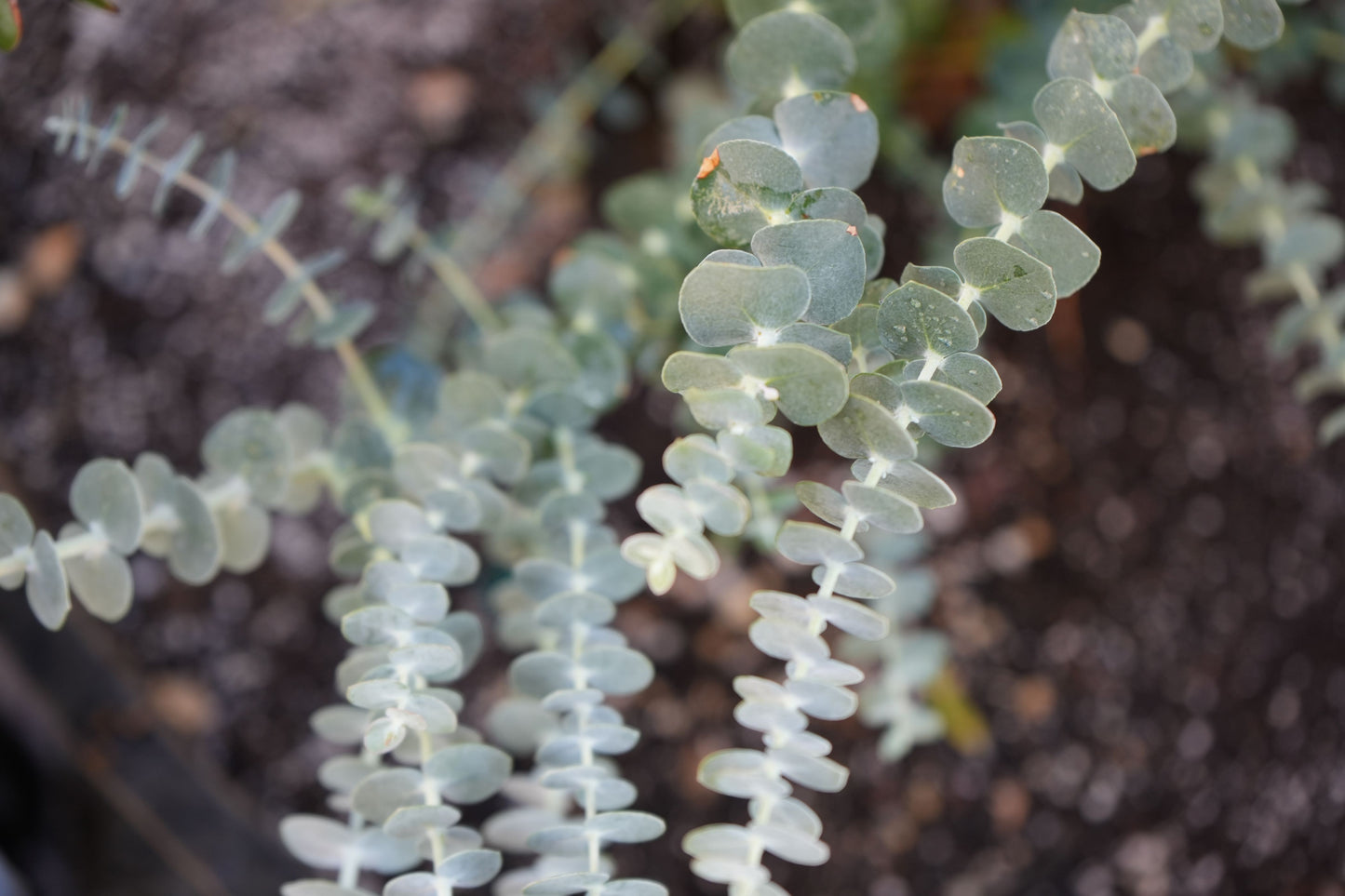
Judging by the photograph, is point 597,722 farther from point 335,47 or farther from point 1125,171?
point 335,47

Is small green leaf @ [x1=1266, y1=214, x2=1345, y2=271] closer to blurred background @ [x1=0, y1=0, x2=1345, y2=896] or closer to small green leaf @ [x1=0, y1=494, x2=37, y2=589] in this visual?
blurred background @ [x1=0, y1=0, x2=1345, y2=896]

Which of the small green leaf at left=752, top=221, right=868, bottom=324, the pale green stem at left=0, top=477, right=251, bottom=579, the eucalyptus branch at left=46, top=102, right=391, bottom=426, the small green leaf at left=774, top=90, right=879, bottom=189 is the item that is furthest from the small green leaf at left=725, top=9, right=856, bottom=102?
the pale green stem at left=0, top=477, right=251, bottom=579

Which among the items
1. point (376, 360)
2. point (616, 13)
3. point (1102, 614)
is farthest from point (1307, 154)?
point (376, 360)

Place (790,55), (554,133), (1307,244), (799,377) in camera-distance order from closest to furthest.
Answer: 1. (799,377)
2. (790,55)
3. (1307,244)
4. (554,133)

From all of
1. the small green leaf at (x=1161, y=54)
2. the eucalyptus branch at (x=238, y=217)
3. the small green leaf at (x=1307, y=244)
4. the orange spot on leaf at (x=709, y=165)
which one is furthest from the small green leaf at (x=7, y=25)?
the small green leaf at (x=1307, y=244)

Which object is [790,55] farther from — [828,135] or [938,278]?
[938,278]

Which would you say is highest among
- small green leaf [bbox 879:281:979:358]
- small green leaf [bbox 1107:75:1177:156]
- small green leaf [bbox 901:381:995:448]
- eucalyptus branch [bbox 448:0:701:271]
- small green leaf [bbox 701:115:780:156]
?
eucalyptus branch [bbox 448:0:701:271]

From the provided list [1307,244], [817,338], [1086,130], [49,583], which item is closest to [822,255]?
[817,338]
